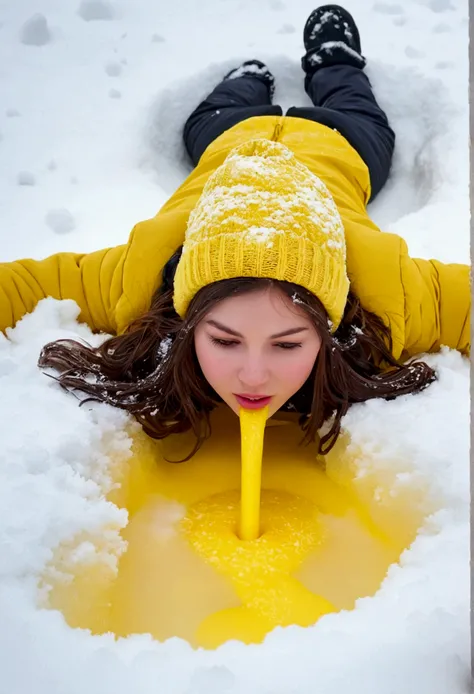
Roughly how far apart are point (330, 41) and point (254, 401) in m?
1.76

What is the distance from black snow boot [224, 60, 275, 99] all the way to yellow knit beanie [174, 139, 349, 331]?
1.33 meters

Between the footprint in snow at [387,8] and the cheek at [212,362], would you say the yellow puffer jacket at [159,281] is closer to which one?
the cheek at [212,362]

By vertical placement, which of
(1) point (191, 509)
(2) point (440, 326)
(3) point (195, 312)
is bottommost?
(1) point (191, 509)

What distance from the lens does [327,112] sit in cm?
217

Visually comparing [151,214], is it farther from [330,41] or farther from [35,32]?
[35,32]

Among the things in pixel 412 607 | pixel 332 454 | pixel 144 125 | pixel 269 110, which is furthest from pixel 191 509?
pixel 144 125

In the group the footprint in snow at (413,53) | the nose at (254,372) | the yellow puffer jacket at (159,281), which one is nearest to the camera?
the nose at (254,372)

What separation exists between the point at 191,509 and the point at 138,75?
76.0 inches

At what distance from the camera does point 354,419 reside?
1.34m

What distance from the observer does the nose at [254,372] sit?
3.85ft

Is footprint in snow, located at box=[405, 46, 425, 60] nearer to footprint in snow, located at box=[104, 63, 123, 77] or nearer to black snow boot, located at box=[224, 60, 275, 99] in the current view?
black snow boot, located at box=[224, 60, 275, 99]

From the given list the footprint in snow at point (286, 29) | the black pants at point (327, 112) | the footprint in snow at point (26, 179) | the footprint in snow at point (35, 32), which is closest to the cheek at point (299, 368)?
the black pants at point (327, 112)

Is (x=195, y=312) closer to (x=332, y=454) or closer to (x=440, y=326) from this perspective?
(x=332, y=454)

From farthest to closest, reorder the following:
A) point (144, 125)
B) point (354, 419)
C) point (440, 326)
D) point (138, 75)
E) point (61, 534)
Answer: point (138, 75) → point (144, 125) → point (440, 326) → point (354, 419) → point (61, 534)
